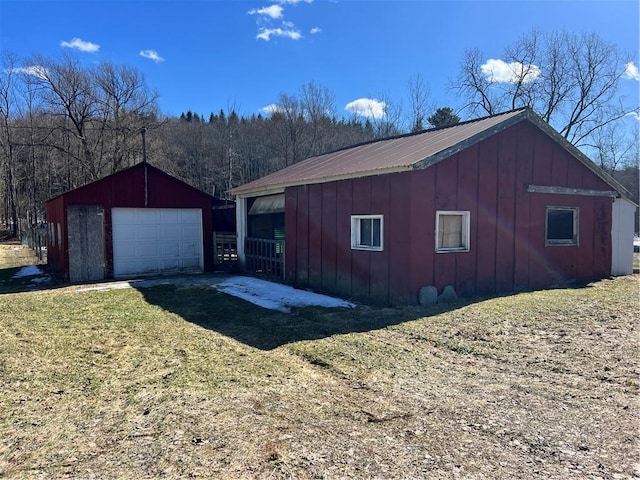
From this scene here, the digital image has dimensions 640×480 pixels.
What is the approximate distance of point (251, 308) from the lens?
27.0 ft

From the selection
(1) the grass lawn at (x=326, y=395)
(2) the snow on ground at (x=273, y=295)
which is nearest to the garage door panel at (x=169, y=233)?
(2) the snow on ground at (x=273, y=295)

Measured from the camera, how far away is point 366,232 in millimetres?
8984

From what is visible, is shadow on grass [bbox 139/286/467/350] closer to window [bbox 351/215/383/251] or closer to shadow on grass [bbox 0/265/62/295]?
window [bbox 351/215/383/251]

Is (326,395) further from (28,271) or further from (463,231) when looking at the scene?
(28,271)

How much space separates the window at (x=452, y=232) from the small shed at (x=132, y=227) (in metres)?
8.49

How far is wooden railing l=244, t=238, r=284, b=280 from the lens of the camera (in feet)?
39.9

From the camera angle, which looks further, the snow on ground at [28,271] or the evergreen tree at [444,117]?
→ the evergreen tree at [444,117]

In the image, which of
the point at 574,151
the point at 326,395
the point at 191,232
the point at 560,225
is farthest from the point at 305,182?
the point at 326,395

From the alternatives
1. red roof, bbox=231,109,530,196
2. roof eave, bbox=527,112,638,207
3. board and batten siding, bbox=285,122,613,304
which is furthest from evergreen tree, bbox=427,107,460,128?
red roof, bbox=231,109,530,196

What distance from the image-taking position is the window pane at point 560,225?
35.8 ft

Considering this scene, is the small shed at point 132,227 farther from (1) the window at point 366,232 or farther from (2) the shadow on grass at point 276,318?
(1) the window at point 366,232

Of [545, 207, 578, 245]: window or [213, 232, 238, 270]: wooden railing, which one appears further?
[213, 232, 238, 270]: wooden railing

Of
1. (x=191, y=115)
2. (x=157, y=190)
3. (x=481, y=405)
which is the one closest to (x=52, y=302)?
(x=157, y=190)

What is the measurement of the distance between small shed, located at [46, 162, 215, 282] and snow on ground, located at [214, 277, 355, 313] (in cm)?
314
